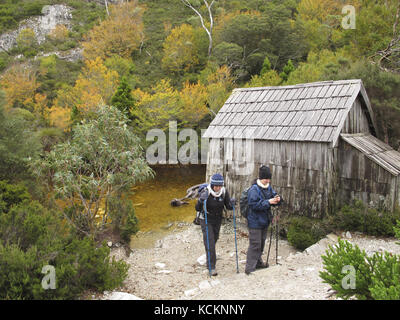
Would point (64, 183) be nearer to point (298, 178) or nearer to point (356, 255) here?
point (298, 178)

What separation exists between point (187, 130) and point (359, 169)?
620 inches

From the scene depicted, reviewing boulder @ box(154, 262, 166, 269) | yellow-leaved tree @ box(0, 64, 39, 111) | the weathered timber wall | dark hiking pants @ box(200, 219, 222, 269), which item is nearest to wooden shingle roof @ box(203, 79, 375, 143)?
the weathered timber wall

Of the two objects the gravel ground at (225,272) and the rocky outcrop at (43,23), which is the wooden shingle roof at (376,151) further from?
the rocky outcrop at (43,23)

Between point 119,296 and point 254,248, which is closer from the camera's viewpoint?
point 119,296

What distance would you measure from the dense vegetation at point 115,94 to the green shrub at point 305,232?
4 centimetres

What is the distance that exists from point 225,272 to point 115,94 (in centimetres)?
1892

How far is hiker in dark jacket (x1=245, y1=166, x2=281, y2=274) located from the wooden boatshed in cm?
304

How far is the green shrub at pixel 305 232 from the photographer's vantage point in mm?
8594

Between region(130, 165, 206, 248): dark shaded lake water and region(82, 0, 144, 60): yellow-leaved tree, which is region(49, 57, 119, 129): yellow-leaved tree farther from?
region(82, 0, 144, 60): yellow-leaved tree

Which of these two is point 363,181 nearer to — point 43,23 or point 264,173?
point 264,173

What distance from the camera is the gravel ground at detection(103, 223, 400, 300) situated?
531 centimetres

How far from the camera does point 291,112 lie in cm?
1002

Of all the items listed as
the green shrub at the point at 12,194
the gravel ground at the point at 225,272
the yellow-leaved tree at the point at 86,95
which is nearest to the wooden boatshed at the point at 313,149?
the gravel ground at the point at 225,272

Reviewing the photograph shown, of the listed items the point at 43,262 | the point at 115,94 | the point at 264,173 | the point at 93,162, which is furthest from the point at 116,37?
the point at 43,262
